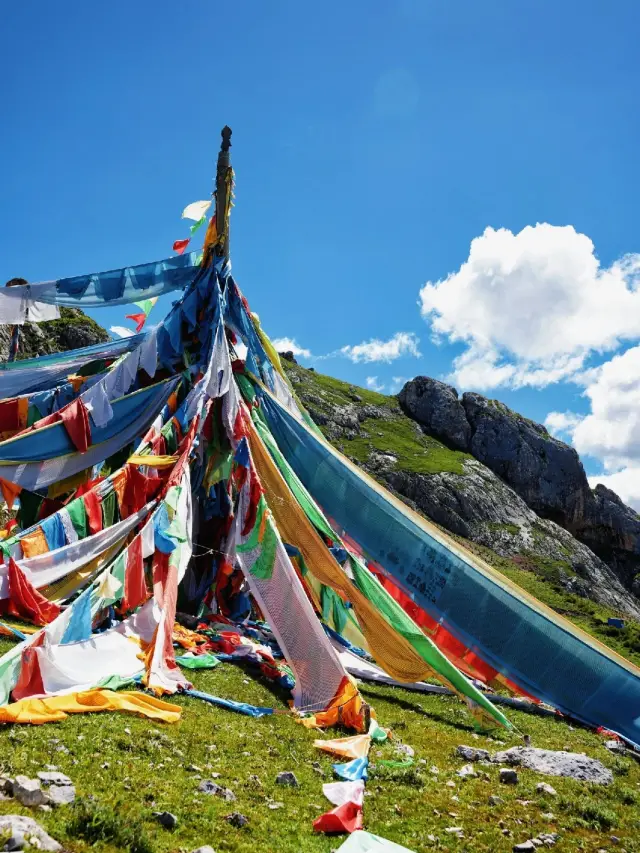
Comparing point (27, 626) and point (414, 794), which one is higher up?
point (414, 794)

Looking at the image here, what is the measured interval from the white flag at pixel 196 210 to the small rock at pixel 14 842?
56.3 ft

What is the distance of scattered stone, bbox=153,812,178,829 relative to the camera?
523 cm

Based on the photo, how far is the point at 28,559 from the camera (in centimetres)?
1124

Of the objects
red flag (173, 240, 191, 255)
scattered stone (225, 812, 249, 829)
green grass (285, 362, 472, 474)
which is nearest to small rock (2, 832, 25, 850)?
scattered stone (225, 812, 249, 829)

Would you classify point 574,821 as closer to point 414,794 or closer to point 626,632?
point 414,794

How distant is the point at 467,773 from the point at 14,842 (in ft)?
20.1

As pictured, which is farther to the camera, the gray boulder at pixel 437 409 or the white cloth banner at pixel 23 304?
the gray boulder at pixel 437 409

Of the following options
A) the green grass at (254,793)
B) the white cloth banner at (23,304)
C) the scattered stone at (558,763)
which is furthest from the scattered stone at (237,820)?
the white cloth banner at (23,304)

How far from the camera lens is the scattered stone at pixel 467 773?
8054 mm

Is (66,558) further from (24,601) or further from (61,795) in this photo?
(61,795)

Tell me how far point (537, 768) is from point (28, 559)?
9.42 m

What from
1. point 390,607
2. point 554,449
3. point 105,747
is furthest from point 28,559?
point 554,449

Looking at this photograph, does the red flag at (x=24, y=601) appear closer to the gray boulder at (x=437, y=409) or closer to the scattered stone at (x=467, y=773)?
the scattered stone at (x=467, y=773)

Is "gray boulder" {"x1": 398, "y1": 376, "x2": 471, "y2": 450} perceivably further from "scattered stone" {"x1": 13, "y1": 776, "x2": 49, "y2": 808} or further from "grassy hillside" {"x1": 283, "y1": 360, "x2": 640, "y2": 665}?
"scattered stone" {"x1": 13, "y1": 776, "x2": 49, "y2": 808}
